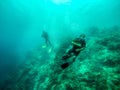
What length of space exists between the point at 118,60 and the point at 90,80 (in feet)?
→ 6.66

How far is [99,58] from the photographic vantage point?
7141mm

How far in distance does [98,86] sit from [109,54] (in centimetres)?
290

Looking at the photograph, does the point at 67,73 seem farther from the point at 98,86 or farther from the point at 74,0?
the point at 74,0

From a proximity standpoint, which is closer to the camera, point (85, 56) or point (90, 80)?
point (90, 80)

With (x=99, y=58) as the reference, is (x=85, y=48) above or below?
above

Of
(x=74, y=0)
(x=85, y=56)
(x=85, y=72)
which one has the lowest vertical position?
(x=85, y=72)

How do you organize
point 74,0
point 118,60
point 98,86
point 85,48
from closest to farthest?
point 98,86, point 118,60, point 85,48, point 74,0

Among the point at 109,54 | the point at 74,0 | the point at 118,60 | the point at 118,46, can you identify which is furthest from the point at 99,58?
the point at 74,0

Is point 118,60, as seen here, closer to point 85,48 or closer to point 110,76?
point 110,76

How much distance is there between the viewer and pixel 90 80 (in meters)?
5.46

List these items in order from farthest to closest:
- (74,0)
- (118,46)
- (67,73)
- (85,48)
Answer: (74,0), (85,48), (118,46), (67,73)

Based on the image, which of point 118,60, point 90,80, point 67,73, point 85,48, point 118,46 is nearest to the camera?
point 90,80

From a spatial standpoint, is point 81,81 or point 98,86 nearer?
point 98,86

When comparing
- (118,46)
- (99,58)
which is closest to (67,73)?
(99,58)
